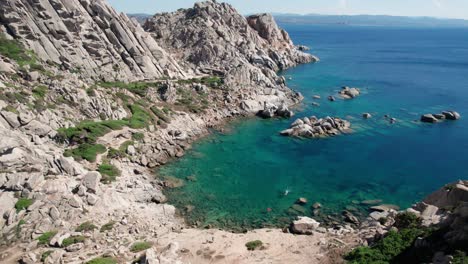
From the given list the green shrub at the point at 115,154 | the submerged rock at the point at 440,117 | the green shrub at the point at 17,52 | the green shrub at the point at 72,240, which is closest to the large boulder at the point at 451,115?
the submerged rock at the point at 440,117

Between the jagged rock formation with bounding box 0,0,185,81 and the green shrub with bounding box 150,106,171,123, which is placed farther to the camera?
the jagged rock formation with bounding box 0,0,185,81

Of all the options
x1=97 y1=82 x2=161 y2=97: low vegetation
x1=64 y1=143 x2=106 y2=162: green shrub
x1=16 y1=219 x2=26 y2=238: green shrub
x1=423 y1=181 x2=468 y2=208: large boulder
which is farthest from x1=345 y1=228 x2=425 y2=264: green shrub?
x1=97 y1=82 x2=161 y2=97: low vegetation

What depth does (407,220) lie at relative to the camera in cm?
3425

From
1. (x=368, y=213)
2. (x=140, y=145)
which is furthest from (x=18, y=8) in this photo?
(x=368, y=213)

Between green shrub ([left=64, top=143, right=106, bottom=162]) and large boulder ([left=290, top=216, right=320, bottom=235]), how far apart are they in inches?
1120

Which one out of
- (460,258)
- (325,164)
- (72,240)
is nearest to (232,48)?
(325,164)

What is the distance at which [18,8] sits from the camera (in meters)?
72.0

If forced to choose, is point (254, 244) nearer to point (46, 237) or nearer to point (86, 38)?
point (46, 237)

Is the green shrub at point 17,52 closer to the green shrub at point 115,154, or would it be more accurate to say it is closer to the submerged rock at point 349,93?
the green shrub at point 115,154

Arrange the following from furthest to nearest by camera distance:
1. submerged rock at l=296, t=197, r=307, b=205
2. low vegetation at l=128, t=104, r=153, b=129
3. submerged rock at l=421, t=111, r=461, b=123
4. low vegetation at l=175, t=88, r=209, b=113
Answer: submerged rock at l=421, t=111, r=461, b=123, low vegetation at l=175, t=88, r=209, b=113, low vegetation at l=128, t=104, r=153, b=129, submerged rock at l=296, t=197, r=307, b=205

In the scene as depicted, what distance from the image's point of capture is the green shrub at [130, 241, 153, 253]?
34531mm

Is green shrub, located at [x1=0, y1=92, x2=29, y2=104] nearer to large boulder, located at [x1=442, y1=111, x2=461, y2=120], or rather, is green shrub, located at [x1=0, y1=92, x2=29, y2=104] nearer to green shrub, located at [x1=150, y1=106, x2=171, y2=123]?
green shrub, located at [x1=150, y1=106, x2=171, y2=123]

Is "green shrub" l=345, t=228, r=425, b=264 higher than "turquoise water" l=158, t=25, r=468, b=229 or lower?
higher

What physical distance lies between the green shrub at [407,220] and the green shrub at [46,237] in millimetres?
32279
